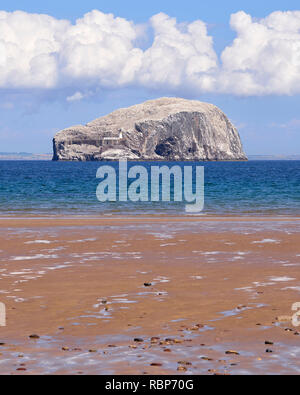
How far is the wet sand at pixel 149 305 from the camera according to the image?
29.5ft

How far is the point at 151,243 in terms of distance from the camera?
2383 centimetres

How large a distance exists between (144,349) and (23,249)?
13.2 meters

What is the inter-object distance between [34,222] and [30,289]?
20.8 meters

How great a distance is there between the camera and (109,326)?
11055 mm

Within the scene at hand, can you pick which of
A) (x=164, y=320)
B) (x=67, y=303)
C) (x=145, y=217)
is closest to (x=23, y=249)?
(x=67, y=303)

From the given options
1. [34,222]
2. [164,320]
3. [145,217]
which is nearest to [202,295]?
[164,320]

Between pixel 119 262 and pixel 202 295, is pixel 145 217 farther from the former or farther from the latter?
pixel 202 295

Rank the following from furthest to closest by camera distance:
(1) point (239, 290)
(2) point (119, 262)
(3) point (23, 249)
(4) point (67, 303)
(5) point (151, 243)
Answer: (5) point (151, 243), (3) point (23, 249), (2) point (119, 262), (1) point (239, 290), (4) point (67, 303)


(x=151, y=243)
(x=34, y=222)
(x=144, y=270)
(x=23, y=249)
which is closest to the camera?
(x=144, y=270)

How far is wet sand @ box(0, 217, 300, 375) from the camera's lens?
9000 millimetres

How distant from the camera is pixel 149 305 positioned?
12695 millimetres

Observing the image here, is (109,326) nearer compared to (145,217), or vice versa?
(109,326)

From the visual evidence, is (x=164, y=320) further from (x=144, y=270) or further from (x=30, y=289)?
(x=144, y=270)
